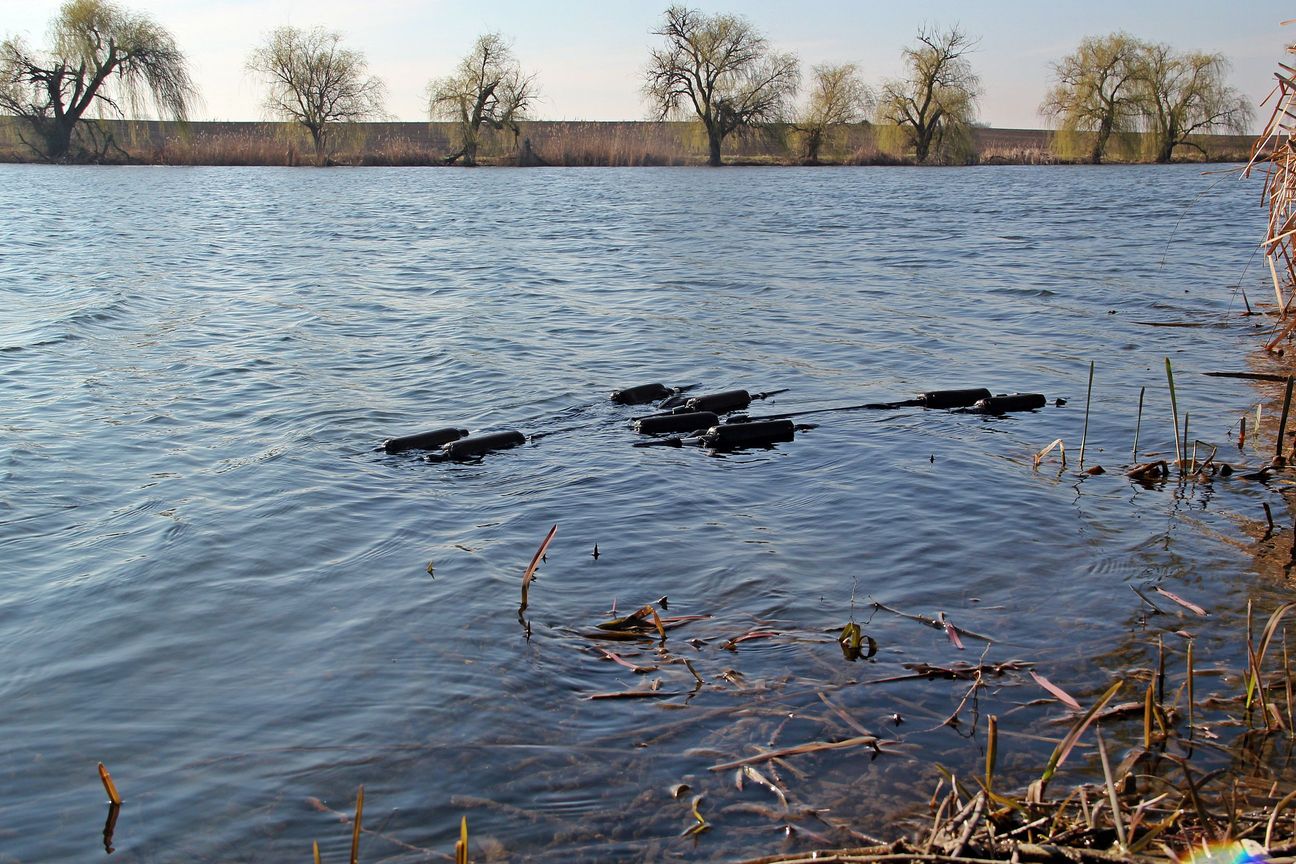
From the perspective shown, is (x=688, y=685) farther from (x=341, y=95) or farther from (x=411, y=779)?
(x=341, y=95)

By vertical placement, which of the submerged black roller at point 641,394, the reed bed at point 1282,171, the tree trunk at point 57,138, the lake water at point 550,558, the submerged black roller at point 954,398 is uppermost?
the tree trunk at point 57,138

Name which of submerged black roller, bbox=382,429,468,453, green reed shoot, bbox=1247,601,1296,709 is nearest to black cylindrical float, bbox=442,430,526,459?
submerged black roller, bbox=382,429,468,453

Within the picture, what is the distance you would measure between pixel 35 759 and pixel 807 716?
10.2 feet

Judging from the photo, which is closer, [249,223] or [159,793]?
[159,793]

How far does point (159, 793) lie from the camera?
3934mm

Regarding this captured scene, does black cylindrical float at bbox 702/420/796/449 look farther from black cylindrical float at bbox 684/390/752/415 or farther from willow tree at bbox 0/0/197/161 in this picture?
willow tree at bbox 0/0/197/161

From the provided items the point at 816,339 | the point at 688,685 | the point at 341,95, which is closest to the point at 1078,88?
the point at 341,95

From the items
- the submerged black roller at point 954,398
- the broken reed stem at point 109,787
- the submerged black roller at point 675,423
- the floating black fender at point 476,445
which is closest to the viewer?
the broken reed stem at point 109,787

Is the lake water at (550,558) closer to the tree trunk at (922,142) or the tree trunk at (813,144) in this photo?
the tree trunk at (922,142)

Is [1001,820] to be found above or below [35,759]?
above

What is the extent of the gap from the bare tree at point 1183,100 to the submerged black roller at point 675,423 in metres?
64.3

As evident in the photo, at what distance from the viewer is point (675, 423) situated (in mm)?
9164

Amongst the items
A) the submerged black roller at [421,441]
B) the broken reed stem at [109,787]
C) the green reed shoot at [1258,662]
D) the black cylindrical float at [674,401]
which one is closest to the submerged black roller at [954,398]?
the black cylindrical float at [674,401]

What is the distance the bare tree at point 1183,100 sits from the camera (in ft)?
206
